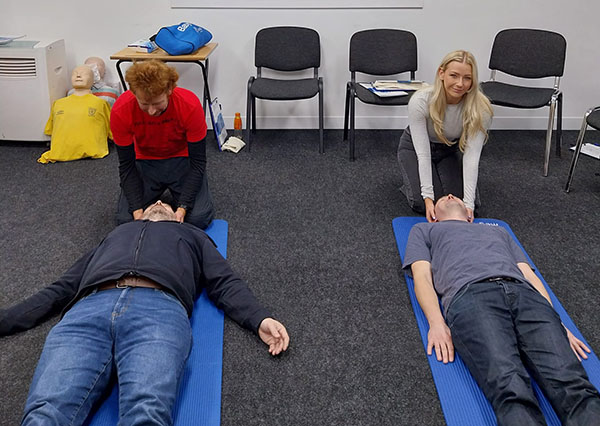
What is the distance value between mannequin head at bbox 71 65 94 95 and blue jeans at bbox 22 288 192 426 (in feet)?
7.07

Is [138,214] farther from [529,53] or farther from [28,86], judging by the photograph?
[529,53]

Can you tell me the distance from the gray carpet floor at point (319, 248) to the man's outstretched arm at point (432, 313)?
0.24 ft

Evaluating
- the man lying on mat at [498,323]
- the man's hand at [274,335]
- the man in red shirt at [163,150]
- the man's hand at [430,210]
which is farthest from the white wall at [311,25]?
the man's hand at [274,335]

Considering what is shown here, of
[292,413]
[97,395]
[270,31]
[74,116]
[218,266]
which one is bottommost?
[292,413]

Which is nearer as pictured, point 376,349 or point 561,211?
point 376,349

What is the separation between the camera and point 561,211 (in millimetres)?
2898

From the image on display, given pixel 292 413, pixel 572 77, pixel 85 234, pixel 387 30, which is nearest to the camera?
pixel 292 413

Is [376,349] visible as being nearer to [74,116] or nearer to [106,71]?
[74,116]

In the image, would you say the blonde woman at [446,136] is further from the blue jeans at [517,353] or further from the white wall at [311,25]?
the white wall at [311,25]

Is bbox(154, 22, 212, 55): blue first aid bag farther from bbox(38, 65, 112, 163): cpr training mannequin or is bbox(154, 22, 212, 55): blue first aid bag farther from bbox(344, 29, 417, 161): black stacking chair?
bbox(344, 29, 417, 161): black stacking chair

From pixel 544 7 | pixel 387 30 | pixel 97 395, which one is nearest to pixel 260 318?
pixel 97 395

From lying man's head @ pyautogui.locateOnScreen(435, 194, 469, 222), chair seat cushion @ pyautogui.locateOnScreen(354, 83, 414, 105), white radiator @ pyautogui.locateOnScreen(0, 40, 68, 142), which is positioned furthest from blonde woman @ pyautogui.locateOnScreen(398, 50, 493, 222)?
white radiator @ pyautogui.locateOnScreen(0, 40, 68, 142)

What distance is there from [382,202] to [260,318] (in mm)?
1282

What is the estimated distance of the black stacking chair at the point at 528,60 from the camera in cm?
338
